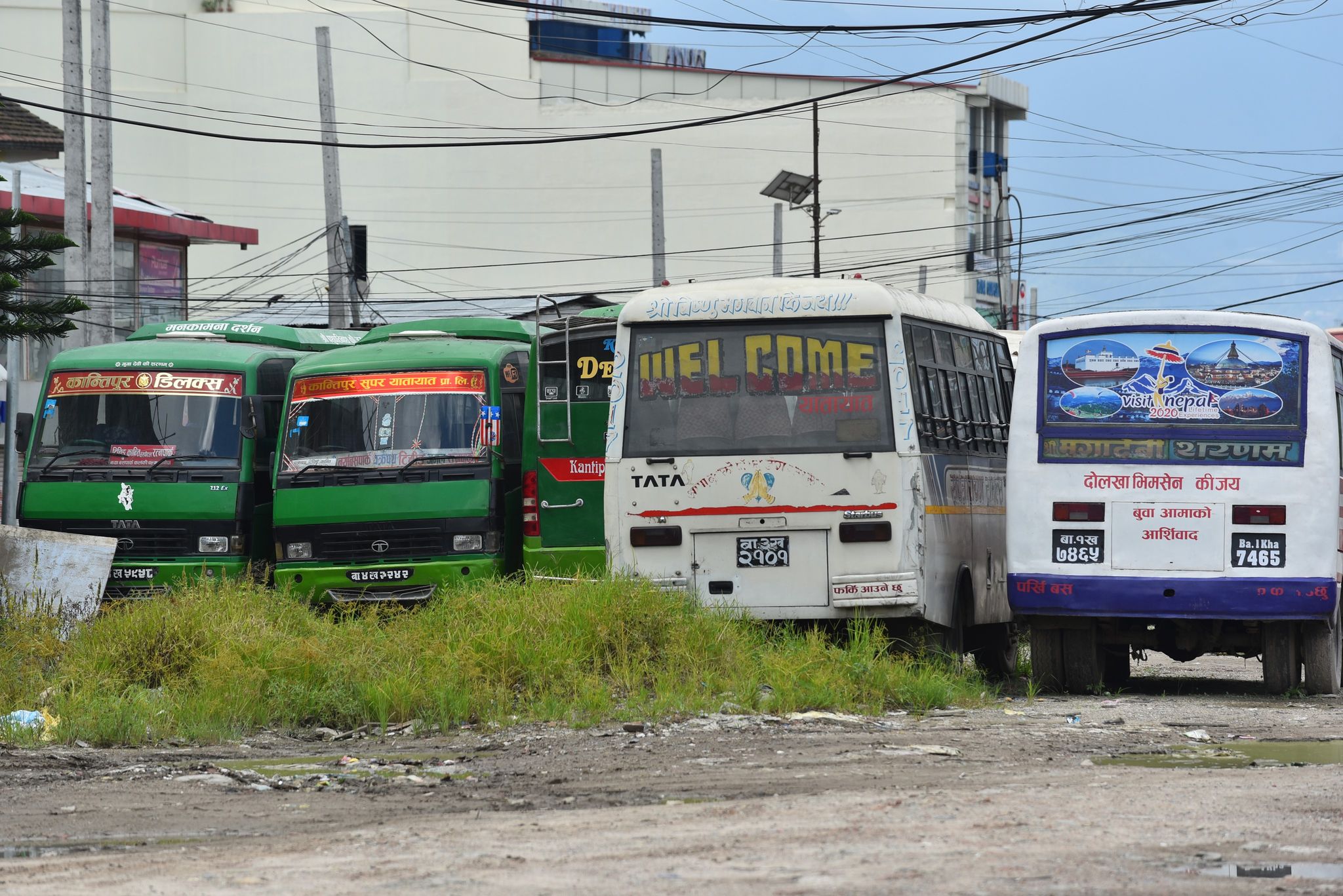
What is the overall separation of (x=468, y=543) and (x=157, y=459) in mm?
3246

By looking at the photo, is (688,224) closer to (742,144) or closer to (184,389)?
(742,144)

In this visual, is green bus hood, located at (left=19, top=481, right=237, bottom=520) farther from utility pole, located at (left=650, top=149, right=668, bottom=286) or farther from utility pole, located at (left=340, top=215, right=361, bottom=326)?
utility pole, located at (left=650, top=149, right=668, bottom=286)

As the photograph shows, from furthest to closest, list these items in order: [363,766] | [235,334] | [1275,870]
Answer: [235,334]
[363,766]
[1275,870]

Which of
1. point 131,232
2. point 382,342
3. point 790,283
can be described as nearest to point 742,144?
point 131,232

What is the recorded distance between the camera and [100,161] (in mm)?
25266

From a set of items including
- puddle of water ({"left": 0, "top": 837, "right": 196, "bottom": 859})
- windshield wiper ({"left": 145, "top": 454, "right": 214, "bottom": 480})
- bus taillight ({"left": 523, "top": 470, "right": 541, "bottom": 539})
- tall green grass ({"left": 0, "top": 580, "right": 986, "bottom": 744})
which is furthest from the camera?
windshield wiper ({"left": 145, "top": 454, "right": 214, "bottom": 480})

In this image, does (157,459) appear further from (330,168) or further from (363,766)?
(330,168)

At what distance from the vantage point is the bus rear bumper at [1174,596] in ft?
43.2

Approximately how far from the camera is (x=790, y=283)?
14.1 metres

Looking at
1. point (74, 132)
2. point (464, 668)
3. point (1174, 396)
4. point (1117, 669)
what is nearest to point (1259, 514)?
point (1174, 396)

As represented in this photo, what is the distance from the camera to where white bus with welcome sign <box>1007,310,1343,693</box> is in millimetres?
13258

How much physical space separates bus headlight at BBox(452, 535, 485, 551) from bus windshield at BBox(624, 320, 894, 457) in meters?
3.10

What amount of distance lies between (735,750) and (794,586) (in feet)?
11.7

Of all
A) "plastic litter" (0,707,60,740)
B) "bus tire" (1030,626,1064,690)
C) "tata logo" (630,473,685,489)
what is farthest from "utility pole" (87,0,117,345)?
"bus tire" (1030,626,1064,690)
